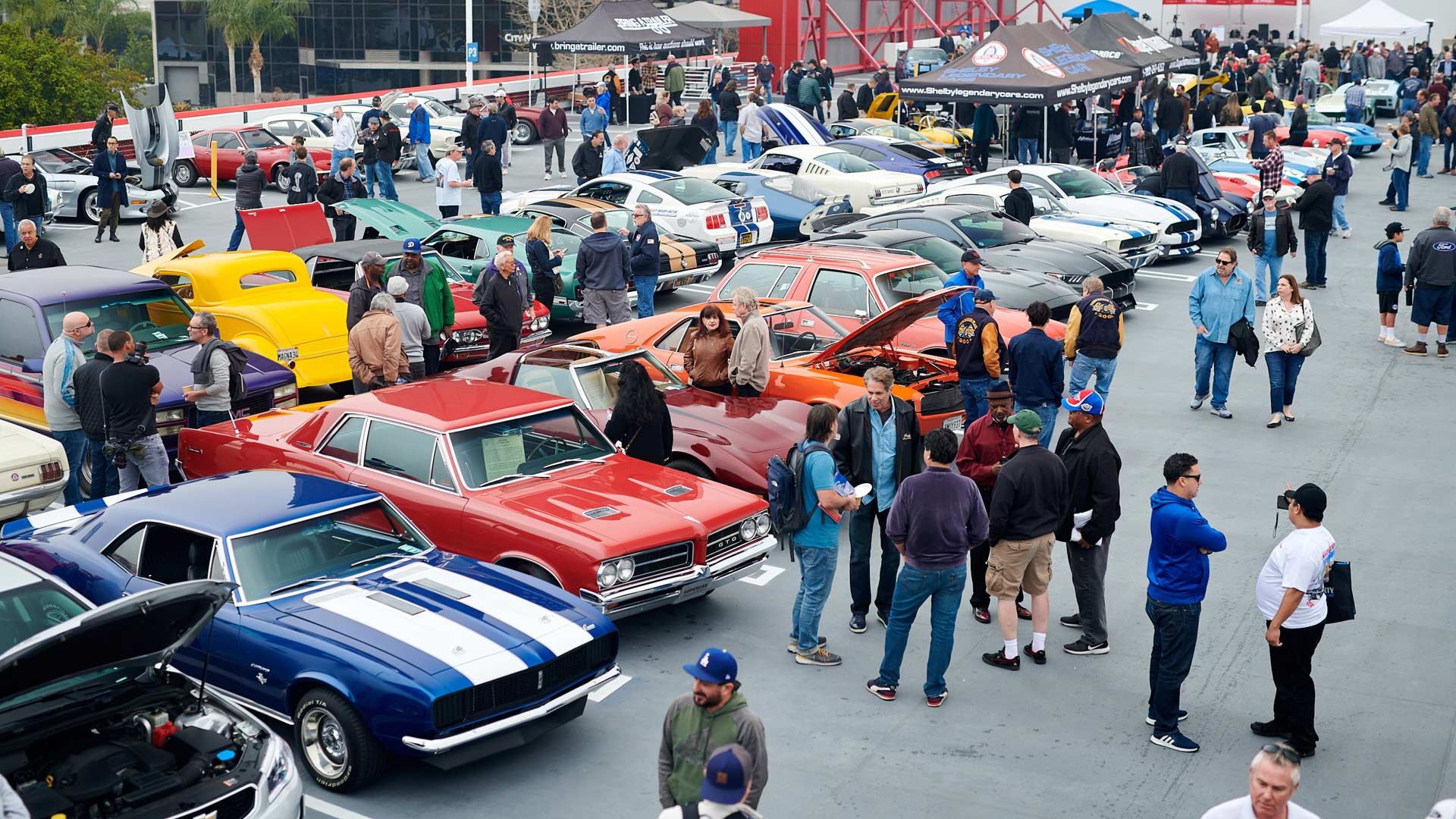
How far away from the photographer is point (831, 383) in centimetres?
1195

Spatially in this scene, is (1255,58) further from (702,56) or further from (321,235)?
(321,235)

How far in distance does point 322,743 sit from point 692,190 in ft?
45.2

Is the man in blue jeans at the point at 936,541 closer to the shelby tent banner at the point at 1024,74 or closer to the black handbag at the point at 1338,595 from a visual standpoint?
the black handbag at the point at 1338,595

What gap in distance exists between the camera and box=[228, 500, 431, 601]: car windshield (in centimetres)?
788

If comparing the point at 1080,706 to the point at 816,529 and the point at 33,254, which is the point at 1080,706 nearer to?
the point at 816,529

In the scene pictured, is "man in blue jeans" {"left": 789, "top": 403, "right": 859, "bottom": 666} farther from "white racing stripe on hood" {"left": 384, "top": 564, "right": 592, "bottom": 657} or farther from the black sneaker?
"white racing stripe on hood" {"left": 384, "top": 564, "right": 592, "bottom": 657}

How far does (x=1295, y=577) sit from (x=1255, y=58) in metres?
40.6

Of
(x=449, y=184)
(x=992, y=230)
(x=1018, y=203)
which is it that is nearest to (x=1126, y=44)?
(x=1018, y=203)

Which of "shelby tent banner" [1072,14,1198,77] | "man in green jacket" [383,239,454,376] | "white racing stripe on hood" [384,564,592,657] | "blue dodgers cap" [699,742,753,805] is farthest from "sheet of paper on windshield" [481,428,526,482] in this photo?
"shelby tent banner" [1072,14,1198,77]

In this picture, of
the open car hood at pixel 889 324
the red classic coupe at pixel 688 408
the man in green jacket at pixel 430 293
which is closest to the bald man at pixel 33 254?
the man in green jacket at pixel 430 293

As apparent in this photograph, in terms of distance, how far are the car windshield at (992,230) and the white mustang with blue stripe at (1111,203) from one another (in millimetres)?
2613

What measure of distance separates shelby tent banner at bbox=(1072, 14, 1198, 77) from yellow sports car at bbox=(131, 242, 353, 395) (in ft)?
59.7

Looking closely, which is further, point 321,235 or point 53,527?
point 321,235

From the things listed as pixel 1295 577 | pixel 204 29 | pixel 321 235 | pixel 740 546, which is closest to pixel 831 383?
pixel 740 546
